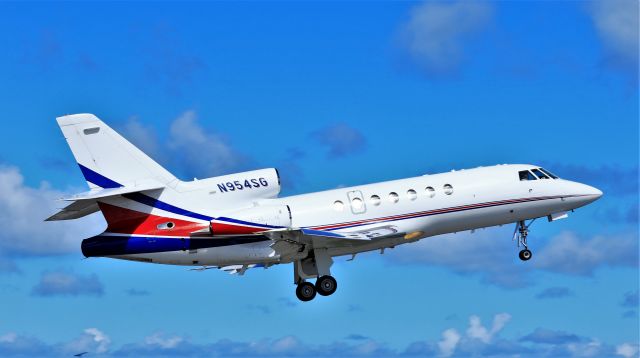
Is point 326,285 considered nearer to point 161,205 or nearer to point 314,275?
point 314,275

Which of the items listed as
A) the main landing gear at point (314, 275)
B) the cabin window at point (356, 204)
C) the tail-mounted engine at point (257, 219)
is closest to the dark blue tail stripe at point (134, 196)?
the tail-mounted engine at point (257, 219)

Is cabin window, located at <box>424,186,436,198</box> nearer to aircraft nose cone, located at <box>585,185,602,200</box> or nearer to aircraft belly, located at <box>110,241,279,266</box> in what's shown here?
aircraft belly, located at <box>110,241,279,266</box>

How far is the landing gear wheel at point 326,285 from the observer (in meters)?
44.4

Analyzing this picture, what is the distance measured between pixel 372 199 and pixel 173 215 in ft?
24.1

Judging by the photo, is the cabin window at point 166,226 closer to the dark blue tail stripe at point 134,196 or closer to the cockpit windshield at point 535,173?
the dark blue tail stripe at point 134,196

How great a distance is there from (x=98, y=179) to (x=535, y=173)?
16864 millimetres

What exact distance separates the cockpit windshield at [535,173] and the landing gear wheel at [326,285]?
843 centimetres

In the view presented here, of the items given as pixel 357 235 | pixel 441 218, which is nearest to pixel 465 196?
pixel 441 218

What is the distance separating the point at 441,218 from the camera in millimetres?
44562

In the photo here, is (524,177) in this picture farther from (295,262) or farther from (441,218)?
(295,262)

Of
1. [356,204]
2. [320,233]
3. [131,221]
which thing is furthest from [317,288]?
[131,221]

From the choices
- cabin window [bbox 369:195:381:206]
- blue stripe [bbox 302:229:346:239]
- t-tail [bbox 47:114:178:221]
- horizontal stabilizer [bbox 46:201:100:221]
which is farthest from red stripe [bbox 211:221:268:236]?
horizontal stabilizer [bbox 46:201:100:221]

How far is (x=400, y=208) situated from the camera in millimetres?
Answer: 43938

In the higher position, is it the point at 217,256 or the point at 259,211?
the point at 259,211
